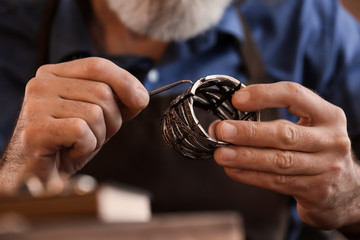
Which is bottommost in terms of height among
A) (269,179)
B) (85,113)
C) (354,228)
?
(354,228)

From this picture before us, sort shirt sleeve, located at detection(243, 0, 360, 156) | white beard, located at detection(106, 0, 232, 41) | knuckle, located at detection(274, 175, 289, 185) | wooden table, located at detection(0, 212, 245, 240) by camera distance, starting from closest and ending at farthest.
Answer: wooden table, located at detection(0, 212, 245, 240), knuckle, located at detection(274, 175, 289, 185), white beard, located at detection(106, 0, 232, 41), shirt sleeve, located at detection(243, 0, 360, 156)

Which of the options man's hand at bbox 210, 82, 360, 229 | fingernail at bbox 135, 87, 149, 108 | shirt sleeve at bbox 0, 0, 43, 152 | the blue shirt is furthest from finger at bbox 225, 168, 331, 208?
shirt sleeve at bbox 0, 0, 43, 152

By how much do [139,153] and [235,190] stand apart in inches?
6.6

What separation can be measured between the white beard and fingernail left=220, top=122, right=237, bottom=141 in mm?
350

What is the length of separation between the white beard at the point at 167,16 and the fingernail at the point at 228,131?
0.35 m

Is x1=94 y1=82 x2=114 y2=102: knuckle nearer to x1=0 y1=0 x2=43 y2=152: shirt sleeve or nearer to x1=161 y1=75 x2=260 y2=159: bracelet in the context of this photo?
x1=161 y1=75 x2=260 y2=159: bracelet

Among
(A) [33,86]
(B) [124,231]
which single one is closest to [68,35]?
(A) [33,86]

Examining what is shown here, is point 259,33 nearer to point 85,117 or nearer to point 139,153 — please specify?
point 139,153

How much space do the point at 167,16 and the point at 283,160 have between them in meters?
0.34

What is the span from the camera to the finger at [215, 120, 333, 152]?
35 cm

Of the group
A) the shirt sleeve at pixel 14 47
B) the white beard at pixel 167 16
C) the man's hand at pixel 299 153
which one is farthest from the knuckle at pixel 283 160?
the shirt sleeve at pixel 14 47

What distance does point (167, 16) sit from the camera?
667mm

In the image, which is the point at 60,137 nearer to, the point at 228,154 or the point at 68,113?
the point at 68,113

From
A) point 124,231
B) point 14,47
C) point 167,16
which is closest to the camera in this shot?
point 124,231
